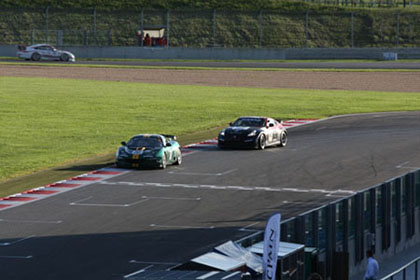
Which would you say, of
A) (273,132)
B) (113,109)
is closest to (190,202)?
(273,132)

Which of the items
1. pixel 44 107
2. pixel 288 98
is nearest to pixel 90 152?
pixel 44 107

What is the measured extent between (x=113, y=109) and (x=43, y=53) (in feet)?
132

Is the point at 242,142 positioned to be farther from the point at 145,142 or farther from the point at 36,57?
the point at 36,57

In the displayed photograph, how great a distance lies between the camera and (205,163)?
44281mm

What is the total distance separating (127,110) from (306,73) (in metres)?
30.2

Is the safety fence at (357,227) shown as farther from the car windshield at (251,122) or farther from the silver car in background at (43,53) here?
the silver car in background at (43,53)

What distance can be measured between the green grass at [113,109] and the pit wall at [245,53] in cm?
2360

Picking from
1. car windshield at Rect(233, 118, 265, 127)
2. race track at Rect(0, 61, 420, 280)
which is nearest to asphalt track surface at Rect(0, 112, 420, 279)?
race track at Rect(0, 61, 420, 280)

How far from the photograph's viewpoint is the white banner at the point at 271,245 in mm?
16594

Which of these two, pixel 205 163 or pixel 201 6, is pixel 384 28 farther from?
pixel 205 163

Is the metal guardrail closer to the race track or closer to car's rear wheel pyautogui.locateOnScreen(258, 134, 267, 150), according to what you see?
the race track

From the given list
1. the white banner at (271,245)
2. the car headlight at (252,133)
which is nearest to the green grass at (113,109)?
the car headlight at (252,133)

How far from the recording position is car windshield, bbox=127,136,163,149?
42656 mm

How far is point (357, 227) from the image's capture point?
2669cm
